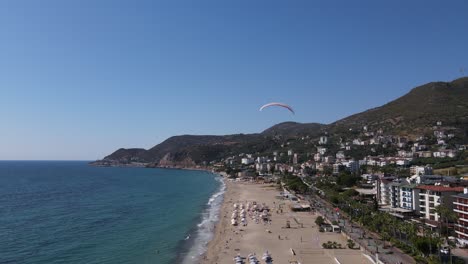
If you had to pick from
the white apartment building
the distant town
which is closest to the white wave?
the distant town

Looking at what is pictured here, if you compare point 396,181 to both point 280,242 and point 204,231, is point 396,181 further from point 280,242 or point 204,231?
point 204,231

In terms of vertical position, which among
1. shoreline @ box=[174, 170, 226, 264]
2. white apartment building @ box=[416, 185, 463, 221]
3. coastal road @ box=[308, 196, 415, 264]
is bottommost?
shoreline @ box=[174, 170, 226, 264]

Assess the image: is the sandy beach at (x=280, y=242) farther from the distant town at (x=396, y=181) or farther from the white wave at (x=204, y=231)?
the distant town at (x=396, y=181)

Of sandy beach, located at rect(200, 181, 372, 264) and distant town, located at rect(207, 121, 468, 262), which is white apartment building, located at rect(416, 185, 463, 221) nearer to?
distant town, located at rect(207, 121, 468, 262)

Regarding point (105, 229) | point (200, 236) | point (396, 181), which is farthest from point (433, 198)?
point (105, 229)

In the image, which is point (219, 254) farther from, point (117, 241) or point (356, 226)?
point (356, 226)

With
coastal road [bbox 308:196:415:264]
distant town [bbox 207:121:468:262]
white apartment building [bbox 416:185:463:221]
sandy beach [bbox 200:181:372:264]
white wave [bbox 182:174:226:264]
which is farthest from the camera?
white apartment building [bbox 416:185:463:221]

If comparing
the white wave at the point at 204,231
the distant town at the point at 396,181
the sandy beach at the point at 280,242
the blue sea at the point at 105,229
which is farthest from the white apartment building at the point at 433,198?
the blue sea at the point at 105,229
